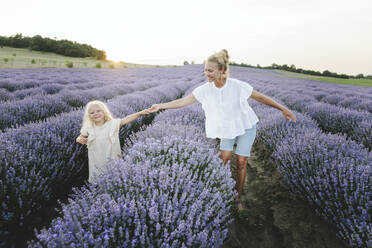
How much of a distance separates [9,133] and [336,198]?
309cm

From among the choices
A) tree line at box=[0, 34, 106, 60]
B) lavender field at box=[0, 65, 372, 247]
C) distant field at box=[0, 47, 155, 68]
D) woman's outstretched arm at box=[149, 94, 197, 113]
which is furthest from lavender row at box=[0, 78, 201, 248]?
tree line at box=[0, 34, 106, 60]

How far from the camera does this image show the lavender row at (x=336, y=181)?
134 centimetres

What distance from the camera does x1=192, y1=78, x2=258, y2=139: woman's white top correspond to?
1839 mm

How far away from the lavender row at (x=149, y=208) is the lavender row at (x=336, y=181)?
0.84 meters

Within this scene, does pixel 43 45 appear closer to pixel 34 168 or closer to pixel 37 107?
pixel 37 107

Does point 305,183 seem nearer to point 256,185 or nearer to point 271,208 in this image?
point 271,208

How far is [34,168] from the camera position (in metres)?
1.63

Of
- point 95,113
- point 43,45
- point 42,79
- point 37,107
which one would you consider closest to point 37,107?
point 37,107

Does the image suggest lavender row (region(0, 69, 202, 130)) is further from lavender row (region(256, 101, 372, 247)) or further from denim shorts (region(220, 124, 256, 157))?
lavender row (region(256, 101, 372, 247))

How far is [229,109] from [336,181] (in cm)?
103

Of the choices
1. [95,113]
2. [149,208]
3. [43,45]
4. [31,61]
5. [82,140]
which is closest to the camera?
[149,208]

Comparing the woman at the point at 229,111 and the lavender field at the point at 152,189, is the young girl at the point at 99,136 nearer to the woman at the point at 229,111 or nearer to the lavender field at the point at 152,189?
the lavender field at the point at 152,189

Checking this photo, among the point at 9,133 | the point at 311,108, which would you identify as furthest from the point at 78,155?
the point at 311,108

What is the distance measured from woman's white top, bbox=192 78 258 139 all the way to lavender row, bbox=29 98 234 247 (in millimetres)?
266
